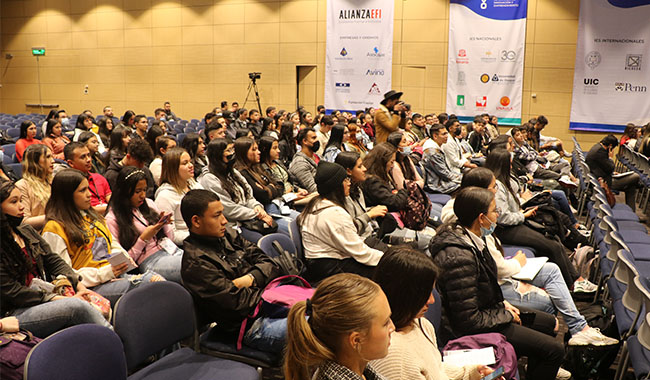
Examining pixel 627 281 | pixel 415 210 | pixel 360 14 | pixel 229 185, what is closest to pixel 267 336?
pixel 229 185

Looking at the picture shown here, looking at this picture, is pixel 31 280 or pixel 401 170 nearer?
pixel 31 280

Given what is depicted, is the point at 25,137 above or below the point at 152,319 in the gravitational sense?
above

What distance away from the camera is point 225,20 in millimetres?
15789

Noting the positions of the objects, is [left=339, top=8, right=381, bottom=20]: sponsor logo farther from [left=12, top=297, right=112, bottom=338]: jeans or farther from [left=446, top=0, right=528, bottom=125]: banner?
[left=12, top=297, right=112, bottom=338]: jeans

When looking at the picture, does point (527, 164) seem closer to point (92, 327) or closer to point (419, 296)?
point (419, 296)

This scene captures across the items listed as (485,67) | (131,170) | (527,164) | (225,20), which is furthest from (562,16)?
(131,170)

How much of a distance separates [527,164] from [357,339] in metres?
7.60

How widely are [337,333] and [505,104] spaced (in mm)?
13070

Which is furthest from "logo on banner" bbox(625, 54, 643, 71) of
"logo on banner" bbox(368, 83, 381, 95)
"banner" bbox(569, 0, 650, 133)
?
"logo on banner" bbox(368, 83, 381, 95)

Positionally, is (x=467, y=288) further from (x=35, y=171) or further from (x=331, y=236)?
(x=35, y=171)

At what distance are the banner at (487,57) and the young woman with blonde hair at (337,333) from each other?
42.4 feet

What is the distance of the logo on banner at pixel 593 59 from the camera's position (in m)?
12.8

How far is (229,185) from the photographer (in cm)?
481

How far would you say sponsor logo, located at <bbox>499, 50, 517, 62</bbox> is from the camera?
13.4 metres
